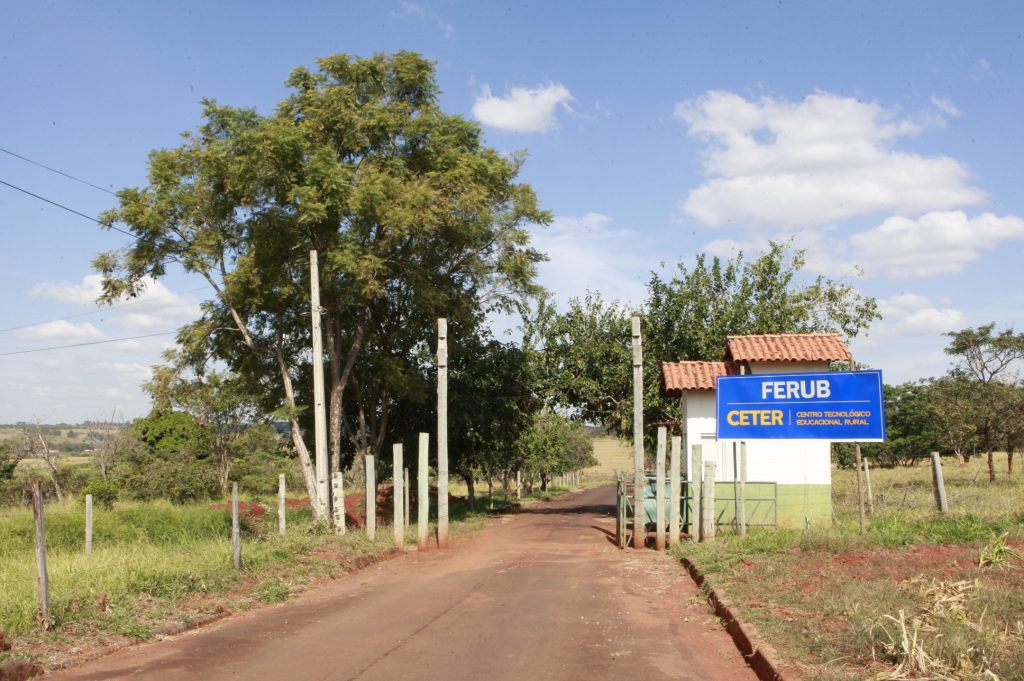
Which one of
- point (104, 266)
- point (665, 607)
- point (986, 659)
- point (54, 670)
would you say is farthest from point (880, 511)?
point (104, 266)

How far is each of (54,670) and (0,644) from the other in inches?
22.3

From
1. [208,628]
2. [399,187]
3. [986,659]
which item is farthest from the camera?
[399,187]

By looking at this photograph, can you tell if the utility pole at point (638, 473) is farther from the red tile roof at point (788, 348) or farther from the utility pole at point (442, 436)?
the utility pole at point (442, 436)

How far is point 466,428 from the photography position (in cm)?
3091

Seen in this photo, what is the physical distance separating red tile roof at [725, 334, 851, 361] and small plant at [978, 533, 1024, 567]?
1001 cm

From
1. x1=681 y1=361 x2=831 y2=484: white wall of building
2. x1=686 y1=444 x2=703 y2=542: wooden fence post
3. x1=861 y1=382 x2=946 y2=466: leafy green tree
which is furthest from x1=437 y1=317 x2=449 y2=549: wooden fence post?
x1=861 y1=382 x2=946 y2=466: leafy green tree

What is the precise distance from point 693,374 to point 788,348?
8.42 ft

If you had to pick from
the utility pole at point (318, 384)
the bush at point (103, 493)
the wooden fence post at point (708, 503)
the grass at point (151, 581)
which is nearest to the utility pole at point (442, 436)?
the grass at point (151, 581)

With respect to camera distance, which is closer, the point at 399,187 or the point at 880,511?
the point at 880,511

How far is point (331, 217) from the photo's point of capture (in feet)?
68.1

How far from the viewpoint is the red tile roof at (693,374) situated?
22438 millimetres

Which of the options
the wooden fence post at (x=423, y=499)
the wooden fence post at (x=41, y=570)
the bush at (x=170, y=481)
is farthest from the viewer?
the bush at (x=170, y=481)

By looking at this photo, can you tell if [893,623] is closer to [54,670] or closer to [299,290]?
[54,670]

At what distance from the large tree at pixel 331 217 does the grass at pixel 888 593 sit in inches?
417
